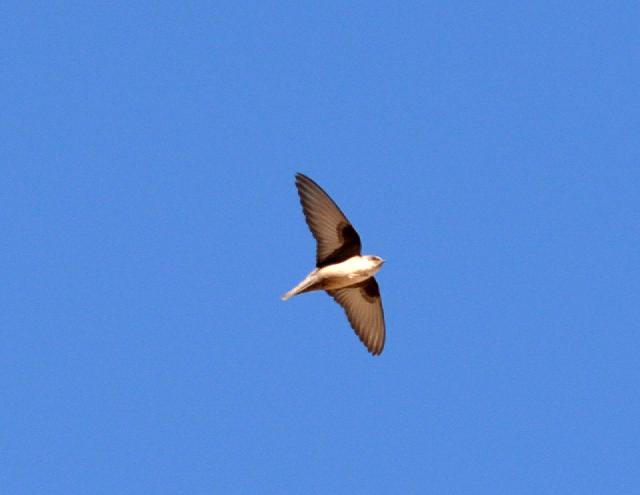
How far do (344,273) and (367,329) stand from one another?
122 centimetres

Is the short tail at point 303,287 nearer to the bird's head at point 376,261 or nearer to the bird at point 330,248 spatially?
the bird at point 330,248

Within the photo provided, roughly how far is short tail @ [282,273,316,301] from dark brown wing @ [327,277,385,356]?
0.88 meters

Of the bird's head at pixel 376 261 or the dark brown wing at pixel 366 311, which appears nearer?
the bird's head at pixel 376 261

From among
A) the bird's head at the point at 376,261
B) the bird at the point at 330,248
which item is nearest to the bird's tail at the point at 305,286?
the bird at the point at 330,248

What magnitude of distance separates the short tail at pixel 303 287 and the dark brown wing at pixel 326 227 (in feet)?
0.86

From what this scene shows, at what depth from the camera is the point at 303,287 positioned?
13305mm

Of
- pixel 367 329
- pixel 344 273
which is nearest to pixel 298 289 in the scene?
pixel 344 273

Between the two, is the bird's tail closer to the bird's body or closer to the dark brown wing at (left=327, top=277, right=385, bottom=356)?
the bird's body

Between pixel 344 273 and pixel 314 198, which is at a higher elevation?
pixel 314 198

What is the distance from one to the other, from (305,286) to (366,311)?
133 cm

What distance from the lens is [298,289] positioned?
1328cm

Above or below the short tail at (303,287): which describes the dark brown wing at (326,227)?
above

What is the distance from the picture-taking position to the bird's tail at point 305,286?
1321 centimetres

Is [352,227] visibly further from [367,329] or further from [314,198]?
[367,329]
